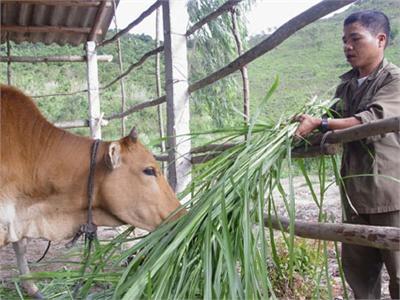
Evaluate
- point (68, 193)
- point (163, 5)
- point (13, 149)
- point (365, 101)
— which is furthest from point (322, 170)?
point (163, 5)

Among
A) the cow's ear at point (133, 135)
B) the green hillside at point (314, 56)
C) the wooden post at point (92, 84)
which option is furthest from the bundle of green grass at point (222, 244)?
the green hillside at point (314, 56)

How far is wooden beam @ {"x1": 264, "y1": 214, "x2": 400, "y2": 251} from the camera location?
1.55 metres

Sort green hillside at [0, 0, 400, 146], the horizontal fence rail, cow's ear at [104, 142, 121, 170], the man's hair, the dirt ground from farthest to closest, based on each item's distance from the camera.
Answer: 1. green hillside at [0, 0, 400, 146]
2. the dirt ground
3. cow's ear at [104, 142, 121, 170]
4. the man's hair
5. the horizontal fence rail

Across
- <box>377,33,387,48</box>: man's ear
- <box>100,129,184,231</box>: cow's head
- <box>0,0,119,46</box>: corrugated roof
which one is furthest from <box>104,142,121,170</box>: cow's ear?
<box>0,0,119,46</box>: corrugated roof

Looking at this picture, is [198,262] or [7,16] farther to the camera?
[7,16]

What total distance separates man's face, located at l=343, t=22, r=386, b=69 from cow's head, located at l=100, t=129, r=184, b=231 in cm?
99

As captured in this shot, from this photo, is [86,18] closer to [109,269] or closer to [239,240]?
[109,269]

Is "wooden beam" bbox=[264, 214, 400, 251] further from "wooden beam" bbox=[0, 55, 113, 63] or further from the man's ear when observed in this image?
"wooden beam" bbox=[0, 55, 113, 63]

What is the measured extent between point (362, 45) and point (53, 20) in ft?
14.1

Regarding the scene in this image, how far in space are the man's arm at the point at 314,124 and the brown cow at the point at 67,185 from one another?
27.5 inches

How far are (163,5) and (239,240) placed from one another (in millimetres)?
2163

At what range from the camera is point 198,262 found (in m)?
1.70

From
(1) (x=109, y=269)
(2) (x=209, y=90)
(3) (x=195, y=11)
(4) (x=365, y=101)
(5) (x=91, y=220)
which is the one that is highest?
(3) (x=195, y=11)

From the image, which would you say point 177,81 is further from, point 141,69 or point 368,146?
point 141,69
